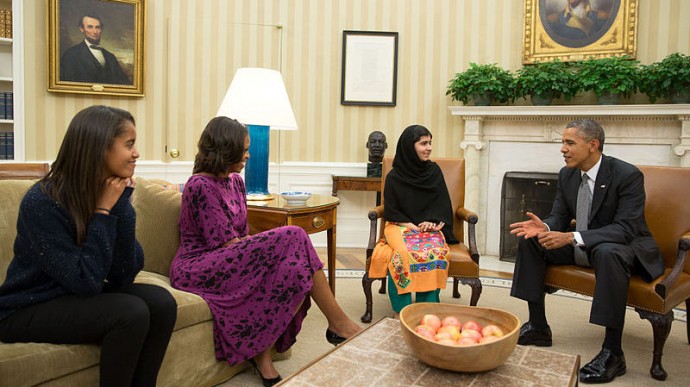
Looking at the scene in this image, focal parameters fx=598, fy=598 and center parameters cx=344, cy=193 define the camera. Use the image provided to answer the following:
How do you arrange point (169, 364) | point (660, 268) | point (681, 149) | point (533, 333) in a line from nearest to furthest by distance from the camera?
point (169, 364) → point (660, 268) → point (533, 333) → point (681, 149)

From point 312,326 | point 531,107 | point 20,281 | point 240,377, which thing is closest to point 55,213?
point 20,281

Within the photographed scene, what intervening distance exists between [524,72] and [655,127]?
1173mm

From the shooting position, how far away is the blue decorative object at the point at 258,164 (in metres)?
3.62

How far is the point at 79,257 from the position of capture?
1.91m

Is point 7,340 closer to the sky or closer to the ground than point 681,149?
closer to the ground

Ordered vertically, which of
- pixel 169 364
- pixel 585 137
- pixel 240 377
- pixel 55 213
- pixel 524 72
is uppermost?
pixel 524 72

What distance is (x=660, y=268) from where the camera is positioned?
2.96 metres

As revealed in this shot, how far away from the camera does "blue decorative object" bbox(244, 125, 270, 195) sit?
362cm

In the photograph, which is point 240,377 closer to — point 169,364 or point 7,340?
point 169,364

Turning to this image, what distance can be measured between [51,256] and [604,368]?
7.73 feet

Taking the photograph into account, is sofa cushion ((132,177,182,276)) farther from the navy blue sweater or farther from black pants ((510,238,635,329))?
black pants ((510,238,635,329))

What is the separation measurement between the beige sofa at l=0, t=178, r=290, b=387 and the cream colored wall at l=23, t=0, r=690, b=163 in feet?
9.29

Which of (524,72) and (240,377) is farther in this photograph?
(524,72)

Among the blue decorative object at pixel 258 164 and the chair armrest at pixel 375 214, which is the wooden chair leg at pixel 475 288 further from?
the blue decorative object at pixel 258 164
